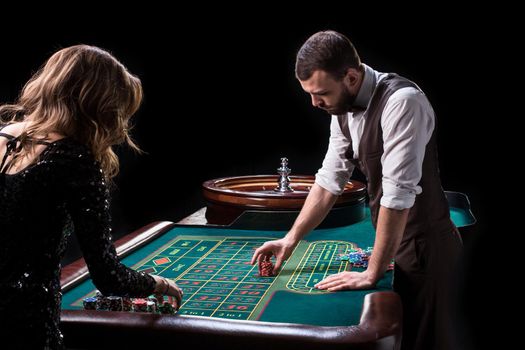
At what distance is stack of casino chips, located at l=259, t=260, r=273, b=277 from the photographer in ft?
7.11

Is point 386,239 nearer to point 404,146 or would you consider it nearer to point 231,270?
point 404,146

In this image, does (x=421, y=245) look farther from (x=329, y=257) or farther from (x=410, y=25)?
(x=410, y=25)

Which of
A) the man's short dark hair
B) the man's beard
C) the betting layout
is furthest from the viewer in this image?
the man's beard

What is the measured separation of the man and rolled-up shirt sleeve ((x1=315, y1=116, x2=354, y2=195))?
0.13 metres

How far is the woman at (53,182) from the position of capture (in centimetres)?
136

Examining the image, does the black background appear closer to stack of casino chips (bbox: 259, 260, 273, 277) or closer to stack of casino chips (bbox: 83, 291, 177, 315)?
stack of casino chips (bbox: 259, 260, 273, 277)

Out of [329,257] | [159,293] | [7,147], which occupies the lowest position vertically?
[329,257]

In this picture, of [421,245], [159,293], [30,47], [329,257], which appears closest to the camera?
[159,293]

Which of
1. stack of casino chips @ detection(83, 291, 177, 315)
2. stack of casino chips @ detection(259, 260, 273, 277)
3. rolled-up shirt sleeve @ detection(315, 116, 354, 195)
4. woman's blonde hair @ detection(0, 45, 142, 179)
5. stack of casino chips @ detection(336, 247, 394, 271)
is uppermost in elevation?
woman's blonde hair @ detection(0, 45, 142, 179)

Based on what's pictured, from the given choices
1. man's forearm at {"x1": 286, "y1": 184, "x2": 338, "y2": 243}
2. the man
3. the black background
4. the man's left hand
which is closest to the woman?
the man's left hand

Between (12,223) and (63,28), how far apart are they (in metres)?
3.73

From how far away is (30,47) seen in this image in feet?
14.3

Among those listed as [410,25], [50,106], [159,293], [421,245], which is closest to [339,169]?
[421,245]

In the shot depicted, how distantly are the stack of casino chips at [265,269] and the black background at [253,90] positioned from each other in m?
2.75
